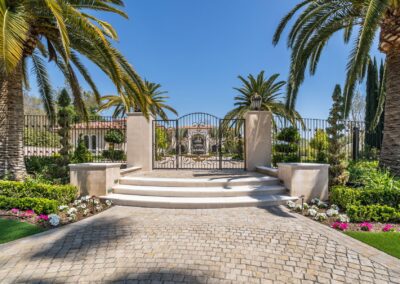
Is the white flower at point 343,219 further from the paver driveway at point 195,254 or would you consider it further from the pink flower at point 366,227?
the paver driveway at point 195,254

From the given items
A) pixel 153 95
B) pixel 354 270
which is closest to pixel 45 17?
pixel 354 270

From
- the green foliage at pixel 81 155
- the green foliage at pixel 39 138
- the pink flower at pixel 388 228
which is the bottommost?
the pink flower at pixel 388 228

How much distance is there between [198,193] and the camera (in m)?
6.65

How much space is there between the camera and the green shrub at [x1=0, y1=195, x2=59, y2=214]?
5498mm

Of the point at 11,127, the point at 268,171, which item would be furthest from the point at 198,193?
the point at 11,127

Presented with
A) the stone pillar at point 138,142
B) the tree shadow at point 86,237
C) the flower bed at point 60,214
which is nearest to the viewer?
the tree shadow at point 86,237

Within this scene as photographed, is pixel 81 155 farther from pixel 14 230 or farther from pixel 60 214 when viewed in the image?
pixel 14 230

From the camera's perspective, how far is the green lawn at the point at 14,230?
A: 14.1 ft

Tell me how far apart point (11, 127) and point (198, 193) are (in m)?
6.27

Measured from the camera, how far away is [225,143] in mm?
14500

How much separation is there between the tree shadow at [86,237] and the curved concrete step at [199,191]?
163 centimetres

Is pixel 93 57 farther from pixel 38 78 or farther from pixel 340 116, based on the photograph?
pixel 340 116

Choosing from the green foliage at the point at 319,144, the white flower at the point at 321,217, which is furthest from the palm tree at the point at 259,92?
the white flower at the point at 321,217

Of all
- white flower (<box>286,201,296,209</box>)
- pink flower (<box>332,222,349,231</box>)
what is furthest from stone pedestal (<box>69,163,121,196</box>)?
pink flower (<box>332,222,349,231</box>)
